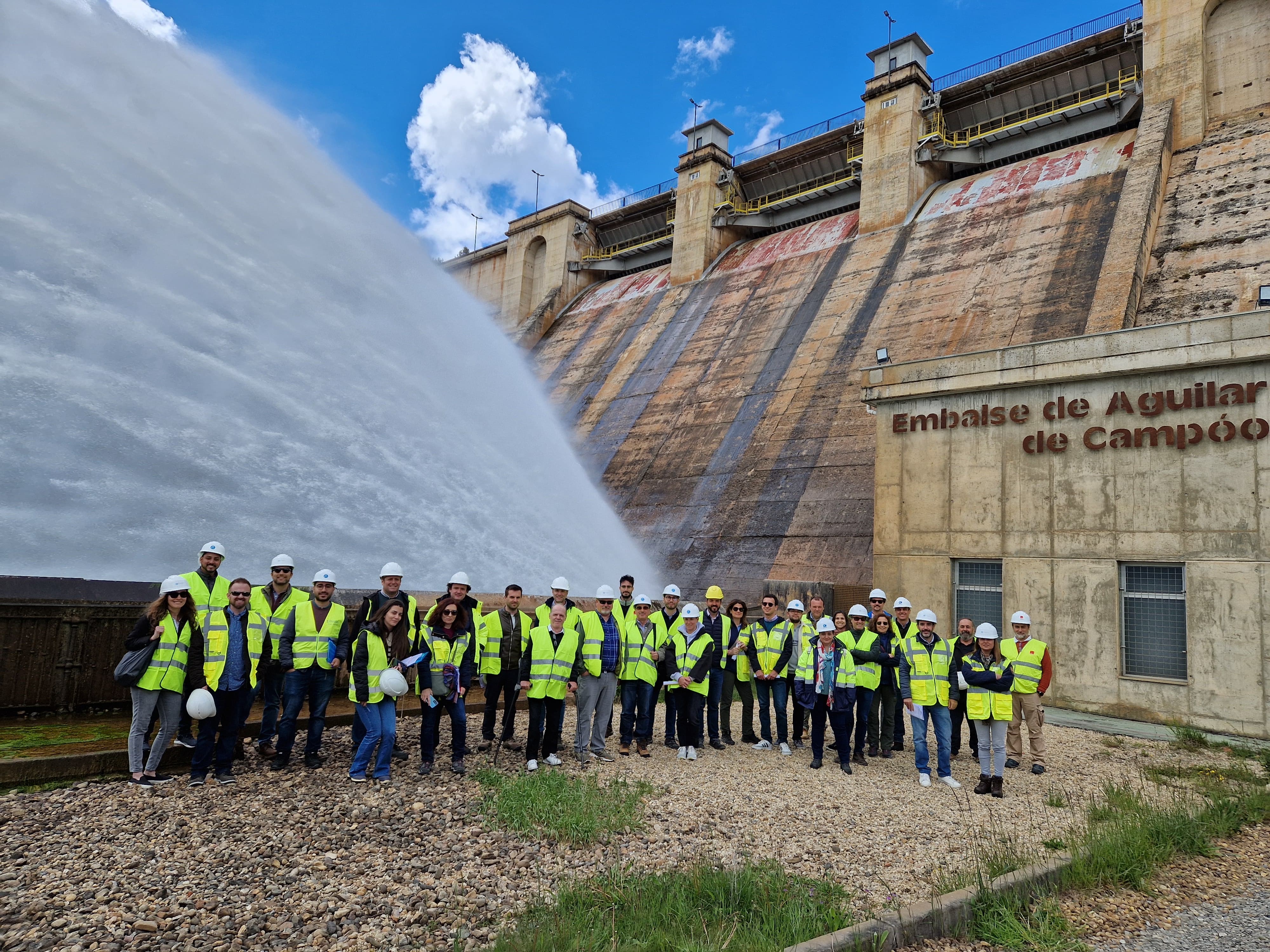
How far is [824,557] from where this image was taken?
1875 cm

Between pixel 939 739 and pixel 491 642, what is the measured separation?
461 centimetres

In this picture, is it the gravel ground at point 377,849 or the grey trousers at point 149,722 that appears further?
the grey trousers at point 149,722

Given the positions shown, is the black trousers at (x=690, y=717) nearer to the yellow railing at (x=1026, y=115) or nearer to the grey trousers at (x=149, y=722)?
the grey trousers at (x=149, y=722)

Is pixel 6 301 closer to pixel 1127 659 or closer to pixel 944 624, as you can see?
pixel 944 624

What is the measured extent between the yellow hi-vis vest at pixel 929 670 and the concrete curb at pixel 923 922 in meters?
2.97

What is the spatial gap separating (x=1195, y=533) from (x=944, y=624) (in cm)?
396

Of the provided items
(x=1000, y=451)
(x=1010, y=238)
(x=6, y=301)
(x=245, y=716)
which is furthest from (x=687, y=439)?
(x=245, y=716)

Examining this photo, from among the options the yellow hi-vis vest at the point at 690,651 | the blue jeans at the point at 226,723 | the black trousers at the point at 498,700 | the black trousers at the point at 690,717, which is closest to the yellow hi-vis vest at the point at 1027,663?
the yellow hi-vis vest at the point at 690,651

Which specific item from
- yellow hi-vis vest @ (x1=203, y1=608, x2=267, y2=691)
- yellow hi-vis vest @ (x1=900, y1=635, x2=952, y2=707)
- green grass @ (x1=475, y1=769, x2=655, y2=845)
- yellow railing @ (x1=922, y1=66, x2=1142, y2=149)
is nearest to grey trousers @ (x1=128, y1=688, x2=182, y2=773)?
yellow hi-vis vest @ (x1=203, y1=608, x2=267, y2=691)

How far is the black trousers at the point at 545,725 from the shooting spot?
7.85m

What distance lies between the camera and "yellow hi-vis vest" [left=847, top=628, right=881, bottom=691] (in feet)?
28.8

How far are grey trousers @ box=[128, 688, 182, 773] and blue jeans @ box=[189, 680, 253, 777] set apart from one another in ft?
0.77

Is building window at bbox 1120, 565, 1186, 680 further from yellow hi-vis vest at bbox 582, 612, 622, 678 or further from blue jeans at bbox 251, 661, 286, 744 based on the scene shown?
blue jeans at bbox 251, 661, 286, 744

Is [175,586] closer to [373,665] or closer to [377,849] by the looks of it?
[373,665]
